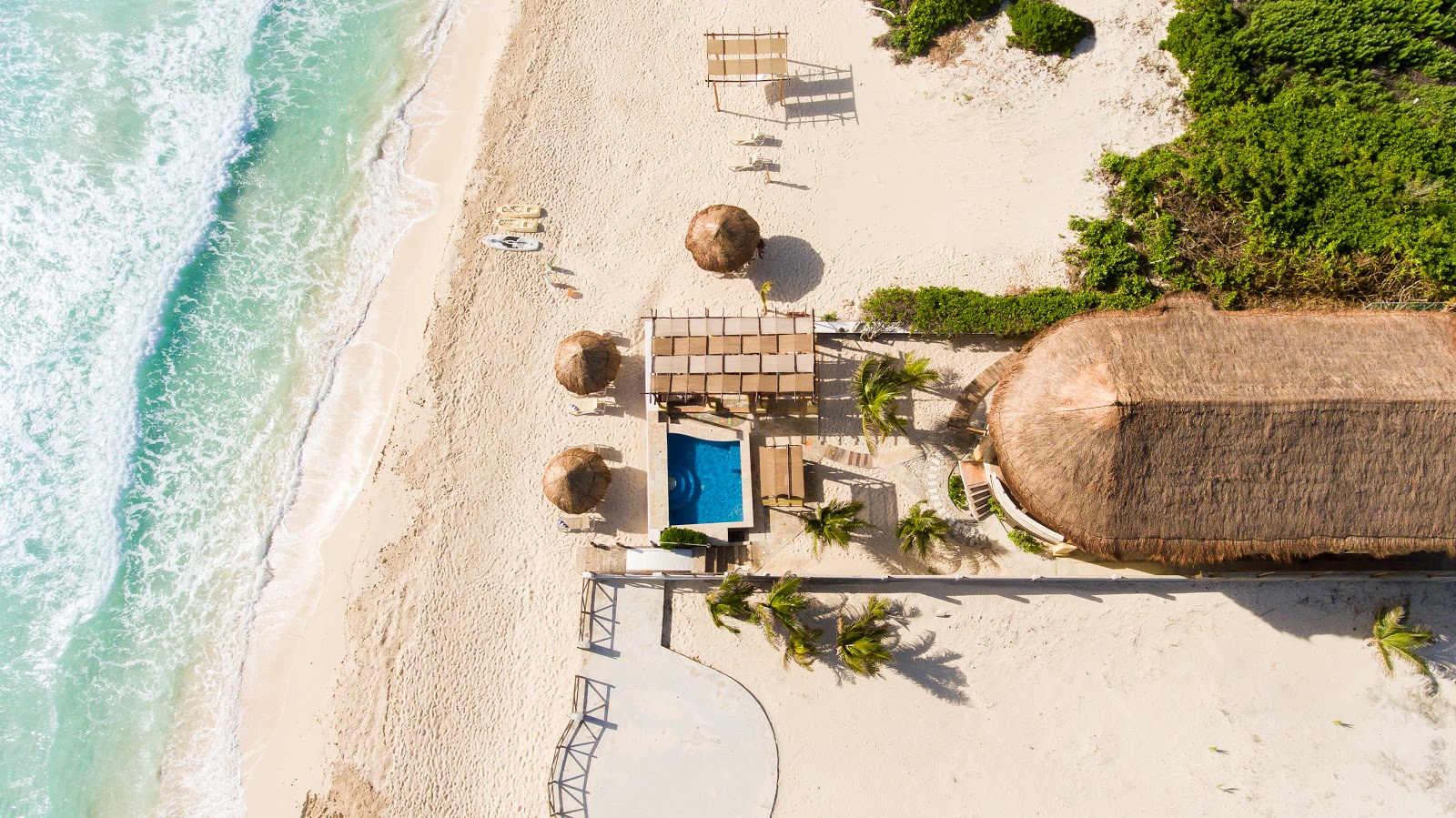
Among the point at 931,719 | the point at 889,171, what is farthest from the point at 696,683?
the point at 889,171

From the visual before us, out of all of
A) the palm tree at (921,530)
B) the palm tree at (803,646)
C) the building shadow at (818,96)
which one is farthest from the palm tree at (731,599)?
the building shadow at (818,96)

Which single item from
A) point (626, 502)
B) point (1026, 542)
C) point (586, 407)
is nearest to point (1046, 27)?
point (1026, 542)

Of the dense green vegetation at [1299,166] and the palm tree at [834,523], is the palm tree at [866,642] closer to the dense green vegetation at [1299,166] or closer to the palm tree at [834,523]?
the palm tree at [834,523]

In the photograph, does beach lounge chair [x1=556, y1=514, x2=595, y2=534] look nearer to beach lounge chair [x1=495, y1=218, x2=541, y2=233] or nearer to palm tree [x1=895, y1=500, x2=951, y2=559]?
palm tree [x1=895, y1=500, x2=951, y2=559]

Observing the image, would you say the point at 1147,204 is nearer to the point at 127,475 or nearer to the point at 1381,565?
the point at 1381,565

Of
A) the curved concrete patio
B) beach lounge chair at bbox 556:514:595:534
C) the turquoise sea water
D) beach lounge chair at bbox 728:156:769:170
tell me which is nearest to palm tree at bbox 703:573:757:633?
the curved concrete patio

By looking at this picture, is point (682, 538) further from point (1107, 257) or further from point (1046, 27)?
point (1046, 27)
